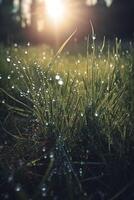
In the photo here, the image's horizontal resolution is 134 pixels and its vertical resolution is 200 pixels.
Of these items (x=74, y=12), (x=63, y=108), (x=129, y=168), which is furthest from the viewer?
(x=74, y=12)

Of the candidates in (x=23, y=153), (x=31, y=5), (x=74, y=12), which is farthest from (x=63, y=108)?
(x=31, y=5)

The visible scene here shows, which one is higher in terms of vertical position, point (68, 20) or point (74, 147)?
point (68, 20)

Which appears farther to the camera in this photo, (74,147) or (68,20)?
(68,20)

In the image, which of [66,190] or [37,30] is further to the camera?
[37,30]

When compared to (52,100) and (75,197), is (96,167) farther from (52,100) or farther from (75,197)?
(52,100)

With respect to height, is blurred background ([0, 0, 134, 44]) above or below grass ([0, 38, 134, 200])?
above

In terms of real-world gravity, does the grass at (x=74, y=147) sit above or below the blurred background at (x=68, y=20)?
below

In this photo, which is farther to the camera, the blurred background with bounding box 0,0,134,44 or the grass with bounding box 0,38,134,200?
the blurred background with bounding box 0,0,134,44

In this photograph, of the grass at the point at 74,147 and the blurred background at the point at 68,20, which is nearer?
the grass at the point at 74,147
